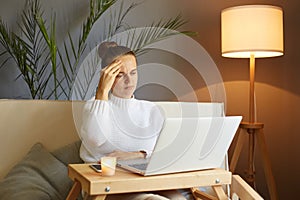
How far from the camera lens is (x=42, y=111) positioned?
6.48ft

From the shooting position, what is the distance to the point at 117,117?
1.78 meters

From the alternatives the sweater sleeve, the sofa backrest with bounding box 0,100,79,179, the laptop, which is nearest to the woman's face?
the sweater sleeve

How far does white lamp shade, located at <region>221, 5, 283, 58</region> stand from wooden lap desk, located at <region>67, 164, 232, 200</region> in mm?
1076

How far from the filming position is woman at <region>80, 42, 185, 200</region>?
167 centimetres

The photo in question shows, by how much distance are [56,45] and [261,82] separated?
4.64 ft


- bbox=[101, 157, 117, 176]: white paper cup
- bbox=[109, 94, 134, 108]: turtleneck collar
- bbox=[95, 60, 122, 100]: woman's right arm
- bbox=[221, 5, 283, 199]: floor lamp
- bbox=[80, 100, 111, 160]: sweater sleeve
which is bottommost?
bbox=[101, 157, 117, 176]: white paper cup

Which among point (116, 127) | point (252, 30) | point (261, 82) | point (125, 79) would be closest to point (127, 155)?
point (116, 127)

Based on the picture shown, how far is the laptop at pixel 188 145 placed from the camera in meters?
1.24

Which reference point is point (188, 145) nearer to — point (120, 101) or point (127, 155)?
point (127, 155)

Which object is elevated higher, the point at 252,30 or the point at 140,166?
the point at 252,30

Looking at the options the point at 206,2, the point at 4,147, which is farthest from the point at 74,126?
the point at 206,2

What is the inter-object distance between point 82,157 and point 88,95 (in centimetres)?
82

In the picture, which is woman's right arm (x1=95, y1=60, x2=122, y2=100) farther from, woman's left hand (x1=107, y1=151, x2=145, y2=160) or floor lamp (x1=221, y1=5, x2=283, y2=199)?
floor lamp (x1=221, y1=5, x2=283, y2=199)

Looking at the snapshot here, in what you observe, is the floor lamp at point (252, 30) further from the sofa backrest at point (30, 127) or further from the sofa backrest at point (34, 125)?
the sofa backrest at point (30, 127)
